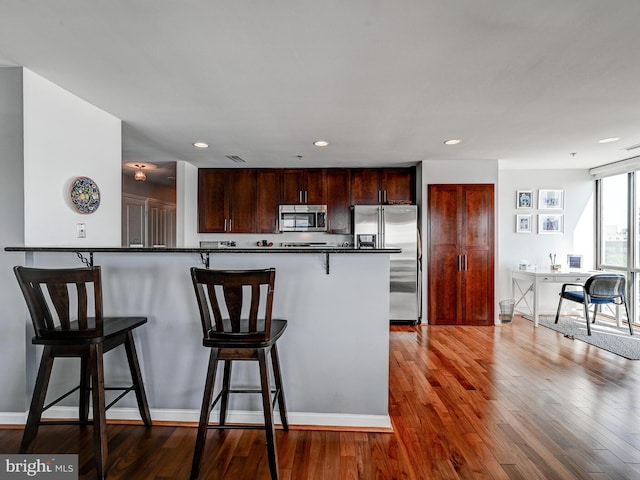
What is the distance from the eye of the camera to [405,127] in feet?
10.8

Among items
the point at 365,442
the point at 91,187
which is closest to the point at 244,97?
the point at 91,187

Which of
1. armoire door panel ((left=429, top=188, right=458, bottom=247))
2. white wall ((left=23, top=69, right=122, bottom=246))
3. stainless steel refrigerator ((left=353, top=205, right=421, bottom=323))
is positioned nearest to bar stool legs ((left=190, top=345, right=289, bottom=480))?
white wall ((left=23, top=69, right=122, bottom=246))

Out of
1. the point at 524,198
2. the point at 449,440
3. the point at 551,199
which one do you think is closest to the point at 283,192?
the point at 524,198

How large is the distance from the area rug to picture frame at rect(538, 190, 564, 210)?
1730mm

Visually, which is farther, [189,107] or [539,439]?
[189,107]

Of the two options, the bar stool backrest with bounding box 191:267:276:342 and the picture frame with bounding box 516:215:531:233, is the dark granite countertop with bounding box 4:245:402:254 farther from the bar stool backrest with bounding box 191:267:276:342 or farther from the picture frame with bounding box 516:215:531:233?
the picture frame with bounding box 516:215:531:233

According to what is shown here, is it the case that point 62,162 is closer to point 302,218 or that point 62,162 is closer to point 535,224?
point 302,218

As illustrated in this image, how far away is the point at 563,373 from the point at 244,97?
367 cm

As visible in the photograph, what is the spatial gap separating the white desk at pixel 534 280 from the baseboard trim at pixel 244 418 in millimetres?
3583

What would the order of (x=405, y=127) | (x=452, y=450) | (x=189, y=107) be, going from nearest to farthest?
(x=452, y=450), (x=189, y=107), (x=405, y=127)

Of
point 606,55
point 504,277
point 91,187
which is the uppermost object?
point 606,55

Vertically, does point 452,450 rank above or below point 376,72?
below

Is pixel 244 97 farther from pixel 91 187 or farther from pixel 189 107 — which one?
pixel 91 187

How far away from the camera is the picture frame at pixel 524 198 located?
5.32 metres
